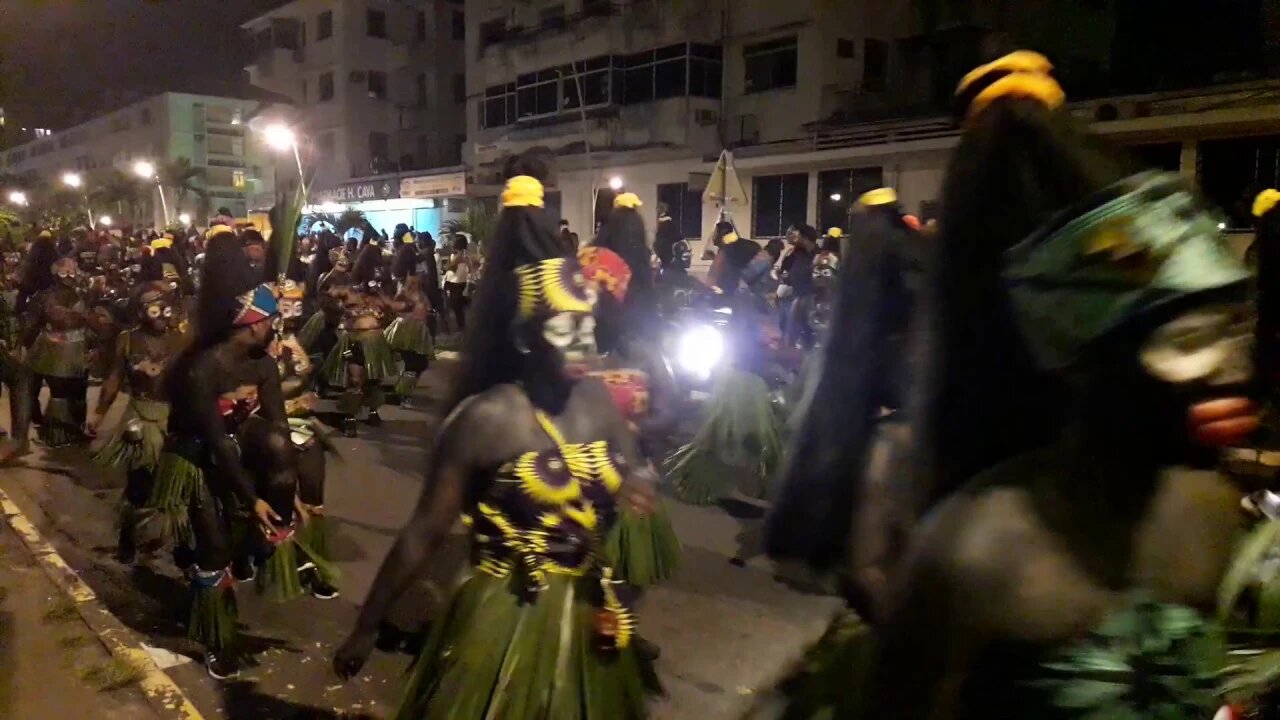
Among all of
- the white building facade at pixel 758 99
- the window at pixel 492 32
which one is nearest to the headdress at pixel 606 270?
the white building facade at pixel 758 99

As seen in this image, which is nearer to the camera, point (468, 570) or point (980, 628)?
point (980, 628)

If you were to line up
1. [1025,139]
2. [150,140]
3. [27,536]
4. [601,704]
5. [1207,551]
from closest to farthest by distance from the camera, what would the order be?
1. [1207,551]
2. [1025,139]
3. [601,704]
4. [27,536]
5. [150,140]

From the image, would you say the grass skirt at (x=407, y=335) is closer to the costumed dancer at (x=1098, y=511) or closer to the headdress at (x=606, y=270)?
the headdress at (x=606, y=270)

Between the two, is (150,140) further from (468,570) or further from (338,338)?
(468,570)

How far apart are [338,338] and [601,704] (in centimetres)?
974

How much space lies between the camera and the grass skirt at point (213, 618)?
17.0 ft

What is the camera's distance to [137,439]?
7.22 metres

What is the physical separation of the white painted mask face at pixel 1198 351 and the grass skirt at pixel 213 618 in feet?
16.0

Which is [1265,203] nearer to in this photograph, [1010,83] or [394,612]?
[1010,83]

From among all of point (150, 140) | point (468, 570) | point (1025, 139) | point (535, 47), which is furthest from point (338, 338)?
point (150, 140)

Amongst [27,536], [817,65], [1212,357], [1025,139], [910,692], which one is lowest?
[27,536]

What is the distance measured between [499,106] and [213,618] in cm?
3460

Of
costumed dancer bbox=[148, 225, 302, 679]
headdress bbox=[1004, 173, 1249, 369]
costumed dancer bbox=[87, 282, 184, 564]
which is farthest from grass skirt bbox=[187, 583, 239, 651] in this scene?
headdress bbox=[1004, 173, 1249, 369]

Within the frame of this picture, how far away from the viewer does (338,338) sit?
469 inches
